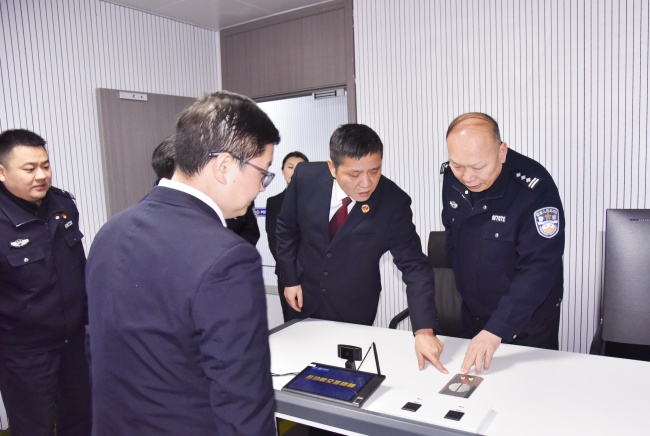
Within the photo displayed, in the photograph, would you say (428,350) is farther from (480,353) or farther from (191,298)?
(191,298)

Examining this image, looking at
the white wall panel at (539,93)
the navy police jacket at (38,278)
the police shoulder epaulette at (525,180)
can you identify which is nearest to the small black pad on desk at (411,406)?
the police shoulder epaulette at (525,180)

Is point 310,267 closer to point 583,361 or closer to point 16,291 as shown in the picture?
point 583,361

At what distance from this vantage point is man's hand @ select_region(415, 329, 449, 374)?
170 cm

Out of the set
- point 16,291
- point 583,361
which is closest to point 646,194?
point 583,361

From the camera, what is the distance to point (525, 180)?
194cm

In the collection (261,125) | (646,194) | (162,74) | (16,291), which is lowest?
(16,291)

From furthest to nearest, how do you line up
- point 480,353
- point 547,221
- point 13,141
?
point 13,141
point 547,221
point 480,353

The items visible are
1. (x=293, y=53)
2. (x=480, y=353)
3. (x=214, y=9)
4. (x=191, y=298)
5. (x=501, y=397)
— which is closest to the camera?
(x=191, y=298)

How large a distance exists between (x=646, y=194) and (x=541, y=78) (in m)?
0.96

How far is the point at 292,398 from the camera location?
1.56 metres

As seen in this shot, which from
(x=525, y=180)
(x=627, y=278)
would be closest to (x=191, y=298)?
(x=525, y=180)

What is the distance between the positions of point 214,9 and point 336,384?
349 cm

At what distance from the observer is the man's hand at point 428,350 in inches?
66.9

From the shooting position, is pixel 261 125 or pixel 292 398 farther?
pixel 292 398
